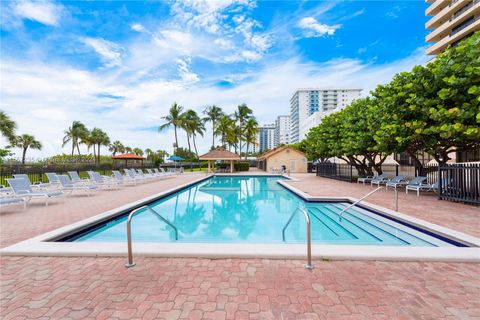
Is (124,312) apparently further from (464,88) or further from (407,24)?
(407,24)

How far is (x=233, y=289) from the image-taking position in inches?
106

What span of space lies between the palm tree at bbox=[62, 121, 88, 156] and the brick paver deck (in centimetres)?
5081

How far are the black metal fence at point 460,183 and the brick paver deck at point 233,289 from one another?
6473mm

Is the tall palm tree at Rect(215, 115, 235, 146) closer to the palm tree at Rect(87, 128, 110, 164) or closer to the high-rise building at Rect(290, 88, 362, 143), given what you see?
the palm tree at Rect(87, 128, 110, 164)

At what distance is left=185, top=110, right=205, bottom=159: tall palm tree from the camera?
39372 millimetres

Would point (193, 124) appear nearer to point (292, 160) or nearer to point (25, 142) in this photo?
point (292, 160)

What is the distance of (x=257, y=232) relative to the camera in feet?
21.4

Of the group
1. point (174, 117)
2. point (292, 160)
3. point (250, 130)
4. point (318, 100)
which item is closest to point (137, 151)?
point (174, 117)

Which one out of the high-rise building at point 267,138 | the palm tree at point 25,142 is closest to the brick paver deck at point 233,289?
the palm tree at point 25,142

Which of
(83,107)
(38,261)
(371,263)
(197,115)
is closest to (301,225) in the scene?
(371,263)

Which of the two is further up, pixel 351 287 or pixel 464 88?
pixel 464 88

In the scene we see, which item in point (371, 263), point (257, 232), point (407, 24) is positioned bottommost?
point (257, 232)

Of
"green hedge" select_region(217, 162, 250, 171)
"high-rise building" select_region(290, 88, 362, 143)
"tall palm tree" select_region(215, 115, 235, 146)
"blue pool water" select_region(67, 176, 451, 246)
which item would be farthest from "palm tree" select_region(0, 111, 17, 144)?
"high-rise building" select_region(290, 88, 362, 143)

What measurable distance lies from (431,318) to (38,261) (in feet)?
18.4
